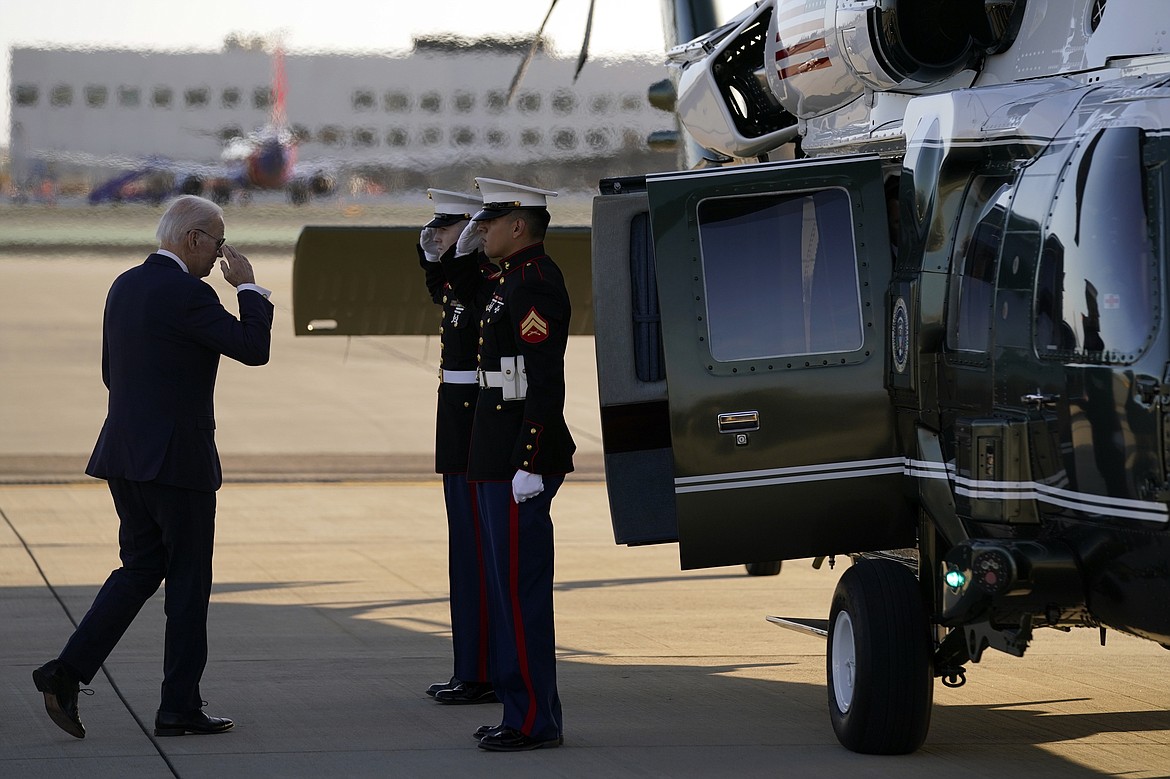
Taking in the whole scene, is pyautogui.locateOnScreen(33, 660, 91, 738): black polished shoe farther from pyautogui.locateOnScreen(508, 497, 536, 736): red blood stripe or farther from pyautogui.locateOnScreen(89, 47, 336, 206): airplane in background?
pyautogui.locateOnScreen(89, 47, 336, 206): airplane in background

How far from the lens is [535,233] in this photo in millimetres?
6152

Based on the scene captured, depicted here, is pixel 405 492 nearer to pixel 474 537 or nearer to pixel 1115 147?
pixel 474 537

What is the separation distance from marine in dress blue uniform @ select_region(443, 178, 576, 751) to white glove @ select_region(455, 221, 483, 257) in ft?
1.82

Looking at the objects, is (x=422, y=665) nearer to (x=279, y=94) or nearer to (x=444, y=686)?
(x=444, y=686)

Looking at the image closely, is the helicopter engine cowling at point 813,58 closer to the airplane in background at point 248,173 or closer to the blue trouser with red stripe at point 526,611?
the blue trouser with red stripe at point 526,611

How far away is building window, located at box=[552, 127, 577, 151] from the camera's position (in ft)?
69.9

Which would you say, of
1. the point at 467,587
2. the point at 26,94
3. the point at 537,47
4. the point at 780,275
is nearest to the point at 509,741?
the point at 467,587

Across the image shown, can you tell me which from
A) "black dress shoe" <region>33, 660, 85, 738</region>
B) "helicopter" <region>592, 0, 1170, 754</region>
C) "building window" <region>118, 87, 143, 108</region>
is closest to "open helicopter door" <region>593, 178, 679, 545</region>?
"helicopter" <region>592, 0, 1170, 754</region>

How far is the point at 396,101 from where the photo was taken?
26.3 m

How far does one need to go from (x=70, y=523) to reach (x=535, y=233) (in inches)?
268

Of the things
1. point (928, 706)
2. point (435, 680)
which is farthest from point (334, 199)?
point (928, 706)

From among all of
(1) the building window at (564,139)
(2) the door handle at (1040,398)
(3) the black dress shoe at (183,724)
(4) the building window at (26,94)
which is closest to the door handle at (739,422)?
(2) the door handle at (1040,398)

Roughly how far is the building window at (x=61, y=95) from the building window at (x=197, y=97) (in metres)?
2.26

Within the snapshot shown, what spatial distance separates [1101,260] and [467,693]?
319 cm
